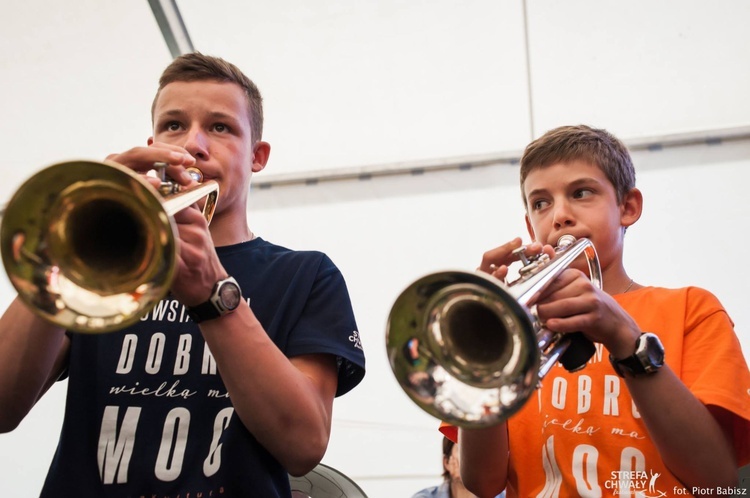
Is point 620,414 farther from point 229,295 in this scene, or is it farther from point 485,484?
point 229,295

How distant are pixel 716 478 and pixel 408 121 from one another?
246 centimetres

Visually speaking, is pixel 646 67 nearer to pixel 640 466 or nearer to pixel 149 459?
pixel 640 466

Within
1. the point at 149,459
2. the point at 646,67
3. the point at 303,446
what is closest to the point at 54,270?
the point at 149,459

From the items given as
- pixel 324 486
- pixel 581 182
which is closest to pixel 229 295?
pixel 581 182

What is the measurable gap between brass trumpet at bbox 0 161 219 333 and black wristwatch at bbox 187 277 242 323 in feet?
0.43

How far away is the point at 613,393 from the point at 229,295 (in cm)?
89

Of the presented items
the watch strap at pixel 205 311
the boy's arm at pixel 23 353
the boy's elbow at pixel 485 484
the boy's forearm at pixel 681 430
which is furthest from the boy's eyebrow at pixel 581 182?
the boy's arm at pixel 23 353

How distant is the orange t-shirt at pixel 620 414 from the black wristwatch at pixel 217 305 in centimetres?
77

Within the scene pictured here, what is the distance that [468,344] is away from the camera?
140 centimetres

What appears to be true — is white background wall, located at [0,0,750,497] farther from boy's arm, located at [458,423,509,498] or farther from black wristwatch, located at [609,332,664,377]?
black wristwatch, located at [609,332,664,377]

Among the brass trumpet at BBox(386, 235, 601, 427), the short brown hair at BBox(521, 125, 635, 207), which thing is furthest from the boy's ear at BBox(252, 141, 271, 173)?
the brass trumpet at BBox(386, 235, 601, 427)

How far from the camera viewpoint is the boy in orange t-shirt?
1.43 m

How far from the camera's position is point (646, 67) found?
331cm

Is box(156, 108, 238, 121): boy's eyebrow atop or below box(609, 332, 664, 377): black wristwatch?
atop
